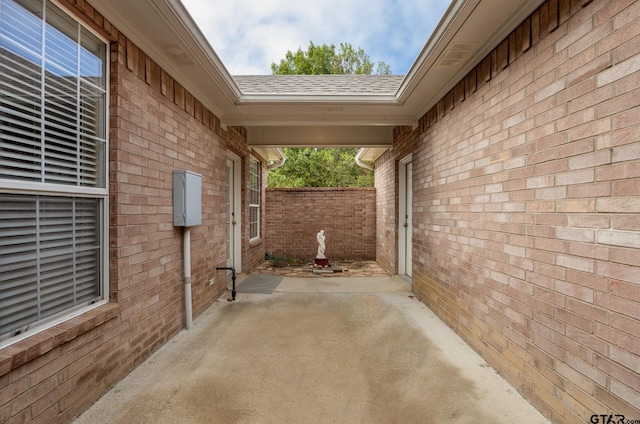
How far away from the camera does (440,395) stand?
7.23ft

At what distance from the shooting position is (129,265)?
2445 mm

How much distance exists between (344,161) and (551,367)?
14.0 metres

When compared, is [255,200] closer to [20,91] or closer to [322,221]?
[322,221]

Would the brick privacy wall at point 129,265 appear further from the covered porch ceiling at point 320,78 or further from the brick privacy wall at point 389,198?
the brick privacy wall at point 389,198

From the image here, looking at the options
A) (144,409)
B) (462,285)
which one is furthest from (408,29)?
(144,409)

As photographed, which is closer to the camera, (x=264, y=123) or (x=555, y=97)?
(x=555, y=97)

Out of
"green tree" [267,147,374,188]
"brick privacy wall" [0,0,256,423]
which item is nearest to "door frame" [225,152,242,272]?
"brick privacy wall" [0,0,256,423]

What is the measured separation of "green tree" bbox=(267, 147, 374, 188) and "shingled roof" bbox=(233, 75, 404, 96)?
30.4 feet

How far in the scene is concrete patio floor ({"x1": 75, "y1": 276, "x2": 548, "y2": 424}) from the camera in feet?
6.55

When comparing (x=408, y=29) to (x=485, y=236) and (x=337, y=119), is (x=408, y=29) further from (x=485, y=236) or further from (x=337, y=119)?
(x=485, y=236)

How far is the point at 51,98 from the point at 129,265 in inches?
50.6

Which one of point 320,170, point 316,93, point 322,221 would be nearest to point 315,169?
point 320,170

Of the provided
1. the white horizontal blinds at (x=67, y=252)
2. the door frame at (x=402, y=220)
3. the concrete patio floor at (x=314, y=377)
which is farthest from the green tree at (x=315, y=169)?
the white horizontal blinds at (x=67, y=252)

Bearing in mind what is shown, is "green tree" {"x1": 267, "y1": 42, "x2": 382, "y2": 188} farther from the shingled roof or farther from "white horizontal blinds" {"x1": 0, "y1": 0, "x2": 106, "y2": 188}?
"white horizontal blinds" {"x1": 0, "y1": 0, "x2": 106, "y2": 188}
